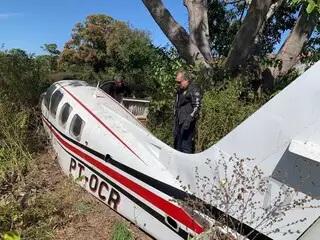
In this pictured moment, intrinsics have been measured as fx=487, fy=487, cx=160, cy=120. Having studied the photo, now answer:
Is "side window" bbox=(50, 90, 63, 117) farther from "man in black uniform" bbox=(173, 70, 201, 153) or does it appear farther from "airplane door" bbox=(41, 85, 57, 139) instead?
"man in black uniform" bbox=(173, 70, 201, 153)

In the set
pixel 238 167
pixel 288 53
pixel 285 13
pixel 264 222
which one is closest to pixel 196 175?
pixel 238 167

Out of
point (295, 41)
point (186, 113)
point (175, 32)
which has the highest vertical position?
point (295, 41)

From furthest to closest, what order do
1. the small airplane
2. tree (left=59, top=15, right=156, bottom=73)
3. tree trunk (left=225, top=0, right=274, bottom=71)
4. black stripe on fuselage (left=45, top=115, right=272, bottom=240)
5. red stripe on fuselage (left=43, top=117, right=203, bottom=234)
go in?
tree (left=59, top=15, right=156, bottom=73), tree trunk (left=225, top=0, right=274, bottom=71), red stripe on fuselage (left=43, top=117, right=203, bottom=234), black stripe on fuselage (left=45, top=115, right=272, bottom=240), the small airplane

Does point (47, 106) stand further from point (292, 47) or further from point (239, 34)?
point (292, 47)

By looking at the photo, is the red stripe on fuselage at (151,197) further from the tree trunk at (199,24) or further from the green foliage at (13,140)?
the tree trunk at (199,24)

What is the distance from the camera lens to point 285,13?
48.9 ft

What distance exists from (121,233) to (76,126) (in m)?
2.45

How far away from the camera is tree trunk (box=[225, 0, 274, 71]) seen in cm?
948

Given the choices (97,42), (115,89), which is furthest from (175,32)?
(97,42)

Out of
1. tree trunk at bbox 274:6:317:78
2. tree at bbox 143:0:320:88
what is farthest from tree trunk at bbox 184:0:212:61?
tree trunk at bbox 274:6:317:78

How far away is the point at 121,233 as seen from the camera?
5.69 meters

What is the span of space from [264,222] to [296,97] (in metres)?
1.04

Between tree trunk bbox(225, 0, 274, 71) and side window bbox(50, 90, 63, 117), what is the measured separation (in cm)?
350

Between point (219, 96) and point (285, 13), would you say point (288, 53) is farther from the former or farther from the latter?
point (285, 13)
